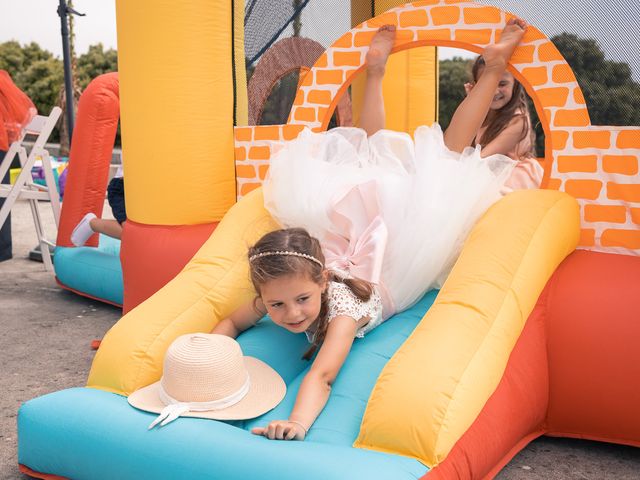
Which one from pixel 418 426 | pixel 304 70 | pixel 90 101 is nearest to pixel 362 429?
pixel 418 426

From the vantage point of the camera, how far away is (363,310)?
2477mm

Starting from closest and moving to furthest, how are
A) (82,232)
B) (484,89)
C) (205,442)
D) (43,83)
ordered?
(205,442) → (484,89) → (82,232) → (43,83)

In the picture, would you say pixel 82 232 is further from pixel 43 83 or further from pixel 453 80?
pixel 43 83

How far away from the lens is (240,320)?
2.72m

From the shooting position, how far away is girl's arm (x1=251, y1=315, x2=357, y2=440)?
6.64ft

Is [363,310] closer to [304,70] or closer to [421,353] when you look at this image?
[421,353]

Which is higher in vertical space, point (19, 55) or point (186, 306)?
point (19, 55)

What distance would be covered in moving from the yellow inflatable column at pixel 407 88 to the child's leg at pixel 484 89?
216 centimetres

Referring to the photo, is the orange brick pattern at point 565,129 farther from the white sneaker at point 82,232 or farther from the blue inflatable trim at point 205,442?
the white sneaker at point 82,232

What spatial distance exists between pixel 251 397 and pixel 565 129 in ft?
5.06

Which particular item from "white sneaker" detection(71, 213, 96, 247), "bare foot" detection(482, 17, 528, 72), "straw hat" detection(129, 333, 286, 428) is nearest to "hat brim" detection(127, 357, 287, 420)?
"straw hat" detection(129, 333, 286, 428)

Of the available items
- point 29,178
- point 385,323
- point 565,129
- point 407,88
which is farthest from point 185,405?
point 29,178

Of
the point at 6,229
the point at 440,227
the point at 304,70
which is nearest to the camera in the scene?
the point at 440,227

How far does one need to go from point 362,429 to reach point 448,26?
1.79 metres
